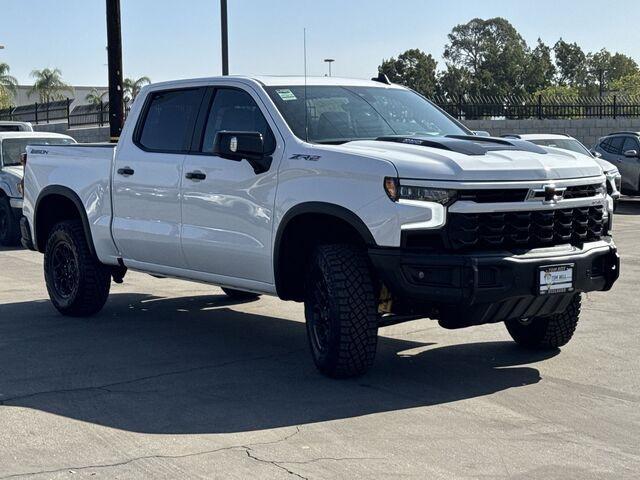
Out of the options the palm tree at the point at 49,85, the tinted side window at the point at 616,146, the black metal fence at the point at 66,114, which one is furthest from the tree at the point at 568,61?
the tinted side window at the point at 616,146

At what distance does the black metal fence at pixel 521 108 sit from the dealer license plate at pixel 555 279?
2736cm

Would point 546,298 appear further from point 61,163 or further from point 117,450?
point 61,163

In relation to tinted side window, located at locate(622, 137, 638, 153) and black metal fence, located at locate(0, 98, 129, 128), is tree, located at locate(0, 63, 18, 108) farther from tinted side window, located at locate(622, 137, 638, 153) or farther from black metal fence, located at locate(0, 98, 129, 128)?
tinted side window, located at locate(622, 137, 638, 153)

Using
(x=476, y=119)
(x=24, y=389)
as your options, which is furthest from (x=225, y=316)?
(x=476, y=119)

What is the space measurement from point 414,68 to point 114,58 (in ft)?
227

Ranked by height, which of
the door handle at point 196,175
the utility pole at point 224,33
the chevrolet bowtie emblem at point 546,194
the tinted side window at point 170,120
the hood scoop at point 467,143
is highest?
the utility pole at point 224,33

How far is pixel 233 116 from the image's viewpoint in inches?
331

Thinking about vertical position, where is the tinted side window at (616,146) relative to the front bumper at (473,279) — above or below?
above

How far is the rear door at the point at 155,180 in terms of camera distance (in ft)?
28.4

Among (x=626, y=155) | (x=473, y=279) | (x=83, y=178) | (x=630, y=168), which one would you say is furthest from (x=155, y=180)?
(x=630, y=168)

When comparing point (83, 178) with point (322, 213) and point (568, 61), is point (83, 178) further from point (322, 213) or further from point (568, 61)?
point (568, 61)

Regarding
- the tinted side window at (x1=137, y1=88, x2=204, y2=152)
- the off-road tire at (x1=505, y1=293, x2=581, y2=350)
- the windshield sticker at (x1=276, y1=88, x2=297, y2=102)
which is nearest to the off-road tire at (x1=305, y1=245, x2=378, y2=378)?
the windshield sticker at (x1=276, y1=88, x2=297, y2=102)

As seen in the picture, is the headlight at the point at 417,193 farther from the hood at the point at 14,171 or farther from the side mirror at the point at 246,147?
the hood at the point at 14,171

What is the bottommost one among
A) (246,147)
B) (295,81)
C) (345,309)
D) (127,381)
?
(127,381)
